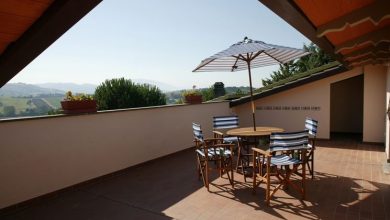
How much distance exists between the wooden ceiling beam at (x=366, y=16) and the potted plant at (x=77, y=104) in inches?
170

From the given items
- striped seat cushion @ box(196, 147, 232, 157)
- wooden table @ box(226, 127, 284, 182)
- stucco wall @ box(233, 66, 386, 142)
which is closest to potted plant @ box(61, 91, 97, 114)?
striped seat cushion @ box(196, 147, 232, 157)

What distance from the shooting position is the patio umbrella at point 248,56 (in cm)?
541

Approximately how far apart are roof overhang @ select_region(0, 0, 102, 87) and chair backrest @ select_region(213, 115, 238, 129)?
543 cm

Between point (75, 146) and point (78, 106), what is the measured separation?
739 mm

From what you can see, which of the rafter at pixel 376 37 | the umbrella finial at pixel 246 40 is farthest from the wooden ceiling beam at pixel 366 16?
the umbrella finial at pixel 246 40

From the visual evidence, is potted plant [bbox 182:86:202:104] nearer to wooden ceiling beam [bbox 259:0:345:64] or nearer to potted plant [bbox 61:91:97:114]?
potted plant [bbox 61:91:97:114]

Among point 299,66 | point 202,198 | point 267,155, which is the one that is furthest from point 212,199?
point 299,66

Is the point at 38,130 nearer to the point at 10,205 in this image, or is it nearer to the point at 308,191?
the point at 10,205

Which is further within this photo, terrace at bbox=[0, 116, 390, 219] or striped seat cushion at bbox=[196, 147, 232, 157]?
striped seat cushion at bbox=[196, 147, 232, 157]

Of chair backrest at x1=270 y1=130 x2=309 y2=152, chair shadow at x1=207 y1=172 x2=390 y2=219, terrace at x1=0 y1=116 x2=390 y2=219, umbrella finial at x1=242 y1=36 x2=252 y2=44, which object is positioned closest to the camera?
chair shadow at x1=207 y1=172 x2=390 y2=219

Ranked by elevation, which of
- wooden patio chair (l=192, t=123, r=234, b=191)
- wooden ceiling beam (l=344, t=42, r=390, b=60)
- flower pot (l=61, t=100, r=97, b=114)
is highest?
wooden ceiling beam (l=344, t=42, r=390, b=60)

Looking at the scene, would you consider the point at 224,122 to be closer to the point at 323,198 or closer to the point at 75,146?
the point at 323,198

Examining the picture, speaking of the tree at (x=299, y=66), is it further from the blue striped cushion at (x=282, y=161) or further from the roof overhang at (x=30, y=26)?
the roof overhang at (x=30, y=26)

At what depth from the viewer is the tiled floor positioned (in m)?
3.94
